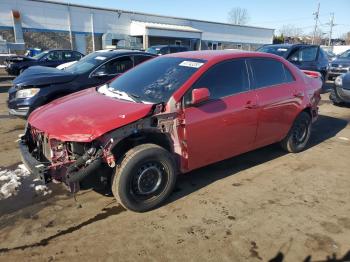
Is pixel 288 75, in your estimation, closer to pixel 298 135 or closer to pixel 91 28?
pixel 298 135

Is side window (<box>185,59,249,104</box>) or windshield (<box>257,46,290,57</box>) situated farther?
windshield (<box>257,46,290,57</box>)

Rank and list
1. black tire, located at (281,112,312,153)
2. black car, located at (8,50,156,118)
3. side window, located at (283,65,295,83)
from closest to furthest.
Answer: side window, located at (283,65,295,83)
black tire, located at (281,112,312,153)
black car, located at (8,50,156,118)

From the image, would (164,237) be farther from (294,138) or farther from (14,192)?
(294,138)

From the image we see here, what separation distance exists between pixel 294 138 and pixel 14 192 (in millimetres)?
4360

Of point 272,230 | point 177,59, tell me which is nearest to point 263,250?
point 272,230

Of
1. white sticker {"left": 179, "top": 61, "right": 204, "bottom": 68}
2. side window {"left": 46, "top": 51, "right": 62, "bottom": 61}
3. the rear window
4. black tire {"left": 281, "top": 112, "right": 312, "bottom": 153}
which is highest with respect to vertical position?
white sticker {"left": 179, "top": 61, "right": 204, "bottom": 68}

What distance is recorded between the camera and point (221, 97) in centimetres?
432

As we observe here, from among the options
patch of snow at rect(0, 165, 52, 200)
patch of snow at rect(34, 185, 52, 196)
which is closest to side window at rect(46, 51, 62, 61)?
patch of snow at rect(0, 165, 52, 200)

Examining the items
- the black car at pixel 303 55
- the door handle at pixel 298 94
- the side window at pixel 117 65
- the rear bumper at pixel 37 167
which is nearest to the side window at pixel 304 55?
the black car at pixel 303 55

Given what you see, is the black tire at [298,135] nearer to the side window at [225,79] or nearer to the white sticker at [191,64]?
the side window at [225,79]

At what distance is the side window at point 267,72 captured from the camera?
4844 mm

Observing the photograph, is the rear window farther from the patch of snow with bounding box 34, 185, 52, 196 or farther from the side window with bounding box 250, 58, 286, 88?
the patch of snow with bounding box 34, 185, 52, 196

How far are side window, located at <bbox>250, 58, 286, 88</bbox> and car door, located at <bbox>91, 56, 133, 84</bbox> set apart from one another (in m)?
3.63

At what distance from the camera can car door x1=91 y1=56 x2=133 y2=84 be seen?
7.35m
